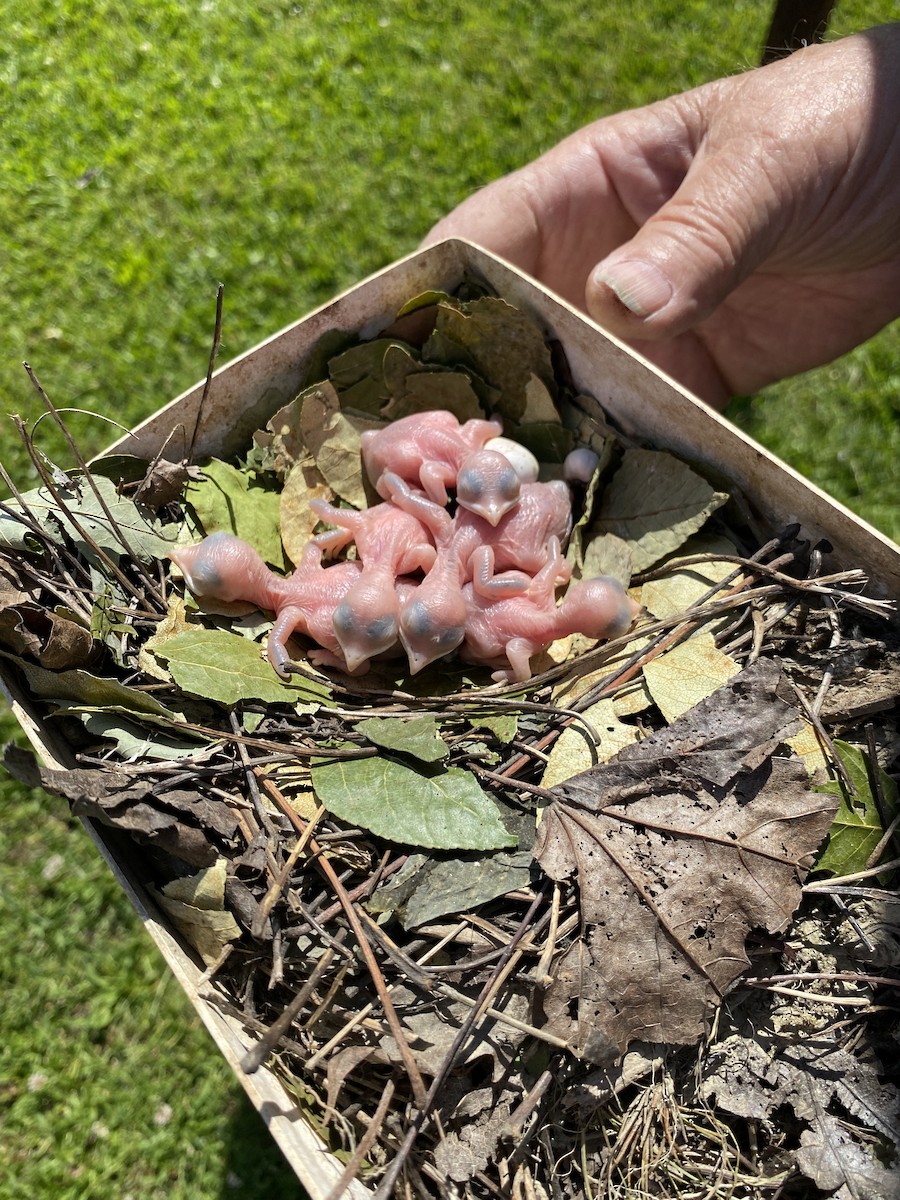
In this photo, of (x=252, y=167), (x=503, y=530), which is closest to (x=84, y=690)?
(x=503, y=530)

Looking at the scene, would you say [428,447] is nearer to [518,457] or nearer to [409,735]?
[518,457]

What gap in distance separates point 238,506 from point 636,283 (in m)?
1.04

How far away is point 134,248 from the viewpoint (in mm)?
3756

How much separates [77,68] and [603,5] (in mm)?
2458

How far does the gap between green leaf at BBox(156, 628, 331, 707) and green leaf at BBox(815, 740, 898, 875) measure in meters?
0.99

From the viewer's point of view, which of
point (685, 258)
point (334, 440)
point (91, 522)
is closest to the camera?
point (91, 522)

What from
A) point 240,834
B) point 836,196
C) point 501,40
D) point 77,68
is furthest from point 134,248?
point 240,834

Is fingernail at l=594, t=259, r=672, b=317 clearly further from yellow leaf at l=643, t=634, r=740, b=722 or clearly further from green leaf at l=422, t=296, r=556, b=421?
yellow leaf at l=643, t=634, r=740, b=722

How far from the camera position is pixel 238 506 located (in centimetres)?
204

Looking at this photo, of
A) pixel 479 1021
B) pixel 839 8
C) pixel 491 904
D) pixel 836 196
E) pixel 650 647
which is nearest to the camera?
pixel 479 1021

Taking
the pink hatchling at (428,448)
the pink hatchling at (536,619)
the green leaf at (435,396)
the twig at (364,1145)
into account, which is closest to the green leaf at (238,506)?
the pink hatchling at (428,448)

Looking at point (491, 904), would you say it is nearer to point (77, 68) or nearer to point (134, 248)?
point (134, 248)

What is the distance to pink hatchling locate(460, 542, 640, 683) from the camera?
185cm

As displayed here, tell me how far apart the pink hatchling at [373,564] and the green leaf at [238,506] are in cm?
11
